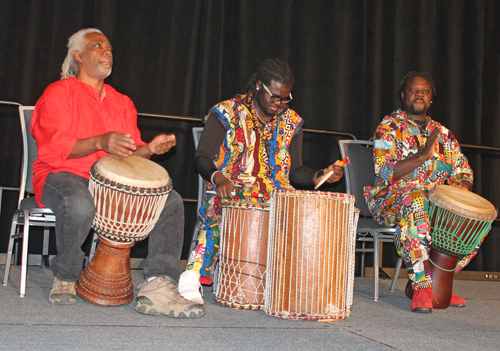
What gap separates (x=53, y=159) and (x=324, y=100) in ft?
7.33

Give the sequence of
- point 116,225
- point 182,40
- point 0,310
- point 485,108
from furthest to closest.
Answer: point 485,108 → point 182,40 → point 116,225 → point 0,310

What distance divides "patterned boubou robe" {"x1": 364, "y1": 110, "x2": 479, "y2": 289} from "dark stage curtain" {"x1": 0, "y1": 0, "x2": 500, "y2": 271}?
2.99 ft

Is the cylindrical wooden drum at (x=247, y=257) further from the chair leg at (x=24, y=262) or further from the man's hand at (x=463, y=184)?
the man's hand at (x=463, y=184)

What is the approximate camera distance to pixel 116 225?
Result: 6.90ft

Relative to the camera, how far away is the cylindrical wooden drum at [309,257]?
2.11 meters

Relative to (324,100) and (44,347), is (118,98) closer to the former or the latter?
(44,347)

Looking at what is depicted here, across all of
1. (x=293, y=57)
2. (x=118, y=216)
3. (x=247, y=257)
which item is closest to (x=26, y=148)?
(x=118, y=216)

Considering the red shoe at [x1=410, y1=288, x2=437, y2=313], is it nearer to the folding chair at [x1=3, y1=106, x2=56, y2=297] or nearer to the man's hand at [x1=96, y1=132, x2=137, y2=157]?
the man's hand at [x1=96, y1=132, x2=137, y2=157]

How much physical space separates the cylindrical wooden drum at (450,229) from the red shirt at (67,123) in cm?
155

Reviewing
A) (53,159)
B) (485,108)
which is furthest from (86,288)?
(485,108)

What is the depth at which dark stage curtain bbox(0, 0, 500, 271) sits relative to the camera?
3.26 m

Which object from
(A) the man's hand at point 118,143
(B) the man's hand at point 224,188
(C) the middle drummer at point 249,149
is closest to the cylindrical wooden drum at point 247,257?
(B) the man's hand at point 224,188

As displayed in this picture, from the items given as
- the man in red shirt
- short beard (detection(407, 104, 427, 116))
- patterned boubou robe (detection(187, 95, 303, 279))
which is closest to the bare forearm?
the man in red shirt

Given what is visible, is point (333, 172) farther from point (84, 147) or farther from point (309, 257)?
point (84, 147)
